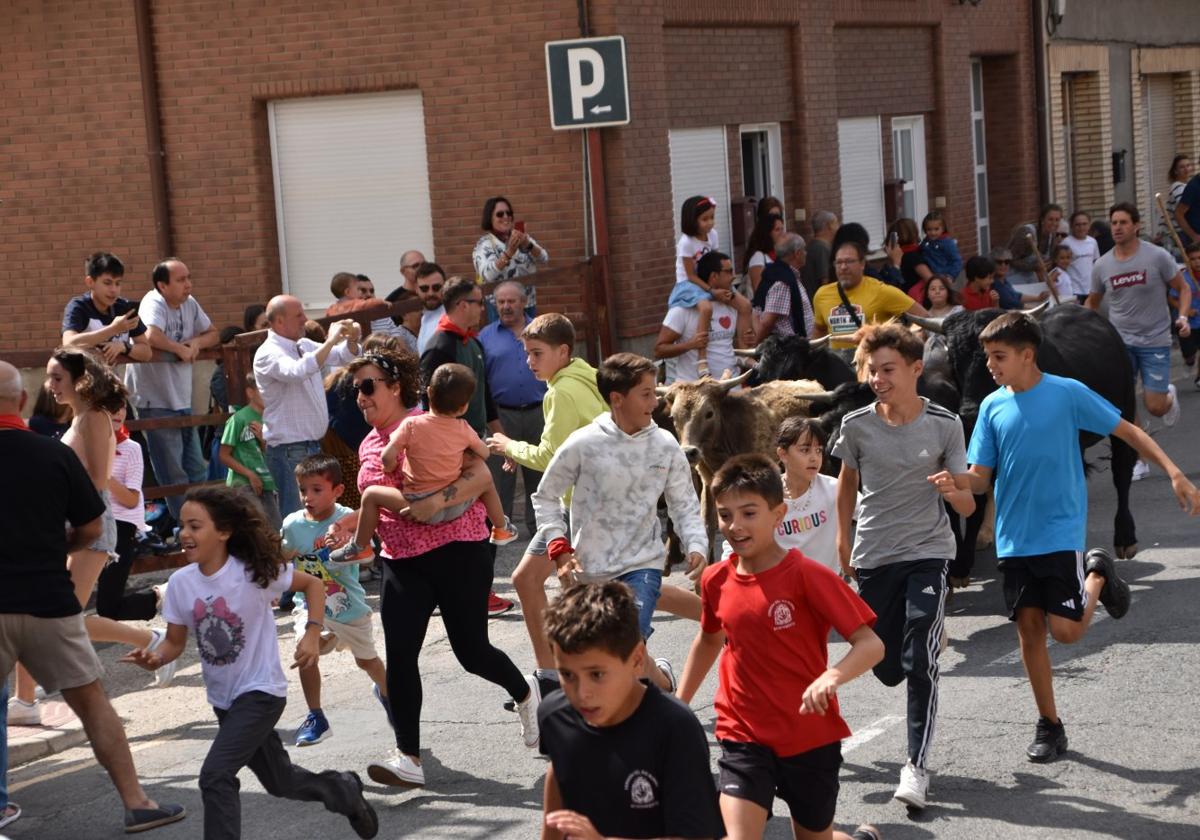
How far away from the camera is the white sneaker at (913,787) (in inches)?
275

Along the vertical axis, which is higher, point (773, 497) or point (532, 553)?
point (773, 497)

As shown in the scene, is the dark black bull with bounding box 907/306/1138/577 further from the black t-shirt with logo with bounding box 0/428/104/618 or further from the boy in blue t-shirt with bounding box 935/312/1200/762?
the black t-shirt with logo with bounding box 0/428/104/618

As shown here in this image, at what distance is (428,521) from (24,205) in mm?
12010

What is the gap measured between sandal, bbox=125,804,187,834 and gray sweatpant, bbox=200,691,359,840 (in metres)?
0.87

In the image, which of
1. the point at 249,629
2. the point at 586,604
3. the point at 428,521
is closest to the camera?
the point at 586,604

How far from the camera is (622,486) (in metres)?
7.48

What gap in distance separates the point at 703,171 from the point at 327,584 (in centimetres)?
1060

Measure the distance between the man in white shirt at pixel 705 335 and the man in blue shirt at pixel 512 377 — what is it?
1.36 meters

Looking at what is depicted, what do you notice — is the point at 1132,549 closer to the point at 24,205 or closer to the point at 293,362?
the point at 293,362

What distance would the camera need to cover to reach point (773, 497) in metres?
5.88

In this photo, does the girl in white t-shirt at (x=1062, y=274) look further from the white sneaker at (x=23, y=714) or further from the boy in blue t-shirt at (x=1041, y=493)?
the white sneaker at (x=23, y=714)

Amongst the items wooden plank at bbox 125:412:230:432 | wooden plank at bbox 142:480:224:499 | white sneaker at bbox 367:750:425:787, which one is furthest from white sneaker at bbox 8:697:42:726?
wooden plank at bbox 125:412:230:432

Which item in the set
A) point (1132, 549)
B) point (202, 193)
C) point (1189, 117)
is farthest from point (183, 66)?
point (1189, 117)

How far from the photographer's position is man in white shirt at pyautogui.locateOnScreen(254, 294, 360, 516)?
1199cm
